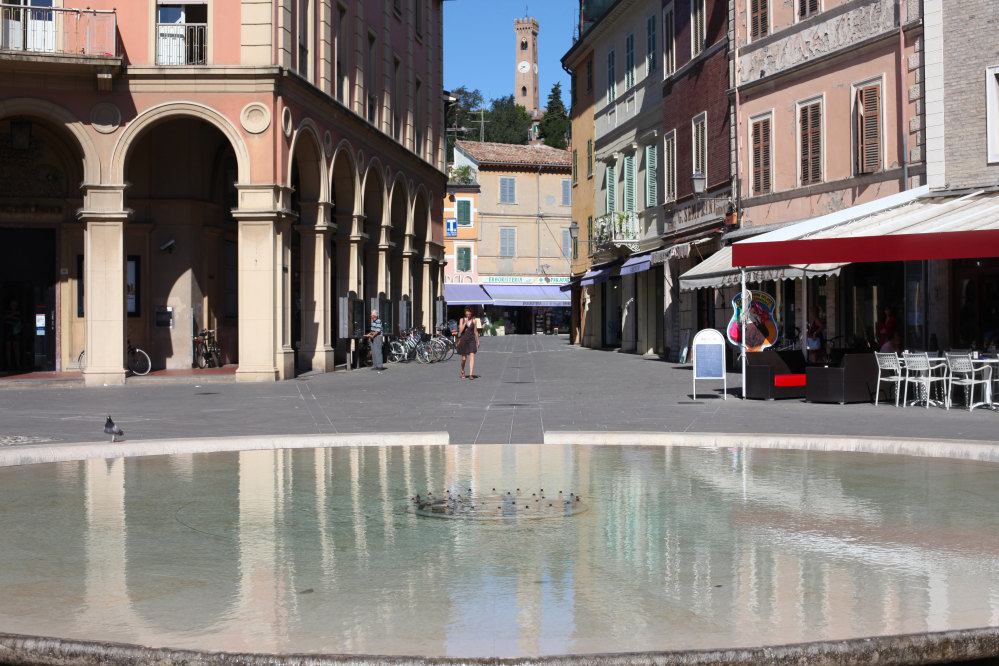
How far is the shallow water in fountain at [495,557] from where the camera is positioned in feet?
14.5

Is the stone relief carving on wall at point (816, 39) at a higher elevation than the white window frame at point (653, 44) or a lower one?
lower

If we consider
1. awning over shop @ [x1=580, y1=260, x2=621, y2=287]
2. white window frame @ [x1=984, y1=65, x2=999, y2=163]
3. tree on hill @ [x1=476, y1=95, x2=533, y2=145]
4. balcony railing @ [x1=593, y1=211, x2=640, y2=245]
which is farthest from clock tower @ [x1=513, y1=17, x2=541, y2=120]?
white window frame @ [x1=984, y1=65, x2=999, y2=163]

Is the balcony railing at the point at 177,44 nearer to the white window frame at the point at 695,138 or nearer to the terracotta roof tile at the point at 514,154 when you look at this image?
the white window frame at the point at 695,138

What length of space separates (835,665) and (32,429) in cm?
1099

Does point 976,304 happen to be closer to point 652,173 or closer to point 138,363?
point 652,173

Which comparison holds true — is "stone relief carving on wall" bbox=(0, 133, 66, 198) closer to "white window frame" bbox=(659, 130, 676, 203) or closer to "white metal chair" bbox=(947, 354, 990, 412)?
"white window frame" bbox=(659, 130, 676, 203)

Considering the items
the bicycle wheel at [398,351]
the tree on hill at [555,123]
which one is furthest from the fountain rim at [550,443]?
the tree on hill at [555,123]

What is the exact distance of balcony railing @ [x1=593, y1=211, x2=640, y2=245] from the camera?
1409 inches

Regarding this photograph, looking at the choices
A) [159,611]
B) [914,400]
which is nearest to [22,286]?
[914,400]

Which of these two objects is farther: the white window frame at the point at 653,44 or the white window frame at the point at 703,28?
the white window frame at the point at 653,44

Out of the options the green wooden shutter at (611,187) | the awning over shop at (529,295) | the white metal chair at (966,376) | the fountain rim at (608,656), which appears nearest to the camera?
the fountain rim at (608,656)

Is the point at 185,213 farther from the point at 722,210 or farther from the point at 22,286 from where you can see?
the point at 722,210

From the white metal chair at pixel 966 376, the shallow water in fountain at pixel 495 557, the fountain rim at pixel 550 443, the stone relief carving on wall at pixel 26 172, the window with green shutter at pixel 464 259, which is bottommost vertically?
the shallow water in fountain at pixel 495 557

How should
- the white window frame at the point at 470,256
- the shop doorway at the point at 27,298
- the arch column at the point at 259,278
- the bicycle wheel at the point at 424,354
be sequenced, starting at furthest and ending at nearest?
the white window frame at the point at 470,256 → the bicycle wheel at the point at 424,354 → the shop doorway at the point at 27,298 → the arch column at the point at 259,278
